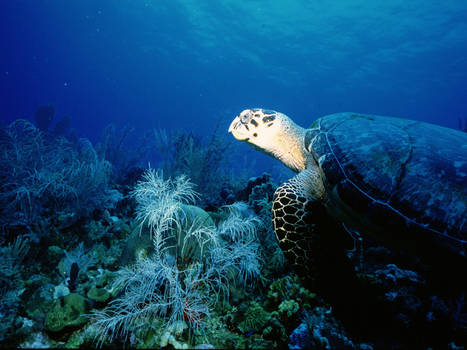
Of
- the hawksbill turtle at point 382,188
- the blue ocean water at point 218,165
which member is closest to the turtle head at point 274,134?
the hawksbill turtle at point 382,188

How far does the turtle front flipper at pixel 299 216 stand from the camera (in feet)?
7.19

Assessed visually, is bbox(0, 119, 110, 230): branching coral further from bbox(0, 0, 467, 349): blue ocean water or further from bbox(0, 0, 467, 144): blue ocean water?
bbox(0, 0, 467, 144): blue ocean water

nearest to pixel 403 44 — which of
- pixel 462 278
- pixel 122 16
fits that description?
pixel 462 278

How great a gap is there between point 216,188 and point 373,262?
3.98m

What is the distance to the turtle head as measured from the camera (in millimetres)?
3430

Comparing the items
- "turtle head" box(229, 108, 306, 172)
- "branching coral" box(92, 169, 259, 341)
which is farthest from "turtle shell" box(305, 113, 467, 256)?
"branching coral" box(92, 169, 259, 341)

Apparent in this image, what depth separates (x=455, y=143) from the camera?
7.65 feet

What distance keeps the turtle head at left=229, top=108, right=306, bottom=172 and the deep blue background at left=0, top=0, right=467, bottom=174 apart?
3.61m

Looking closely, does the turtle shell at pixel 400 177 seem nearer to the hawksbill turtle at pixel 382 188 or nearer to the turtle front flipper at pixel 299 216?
the hawksbill turtle at pixel 382 188

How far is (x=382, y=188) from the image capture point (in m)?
2.16

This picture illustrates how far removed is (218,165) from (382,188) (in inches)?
176

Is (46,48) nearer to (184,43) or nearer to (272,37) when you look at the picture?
(184,43)

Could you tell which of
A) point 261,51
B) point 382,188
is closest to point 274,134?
point 382,188

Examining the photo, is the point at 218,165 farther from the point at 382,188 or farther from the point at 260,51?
the point at 260,51
